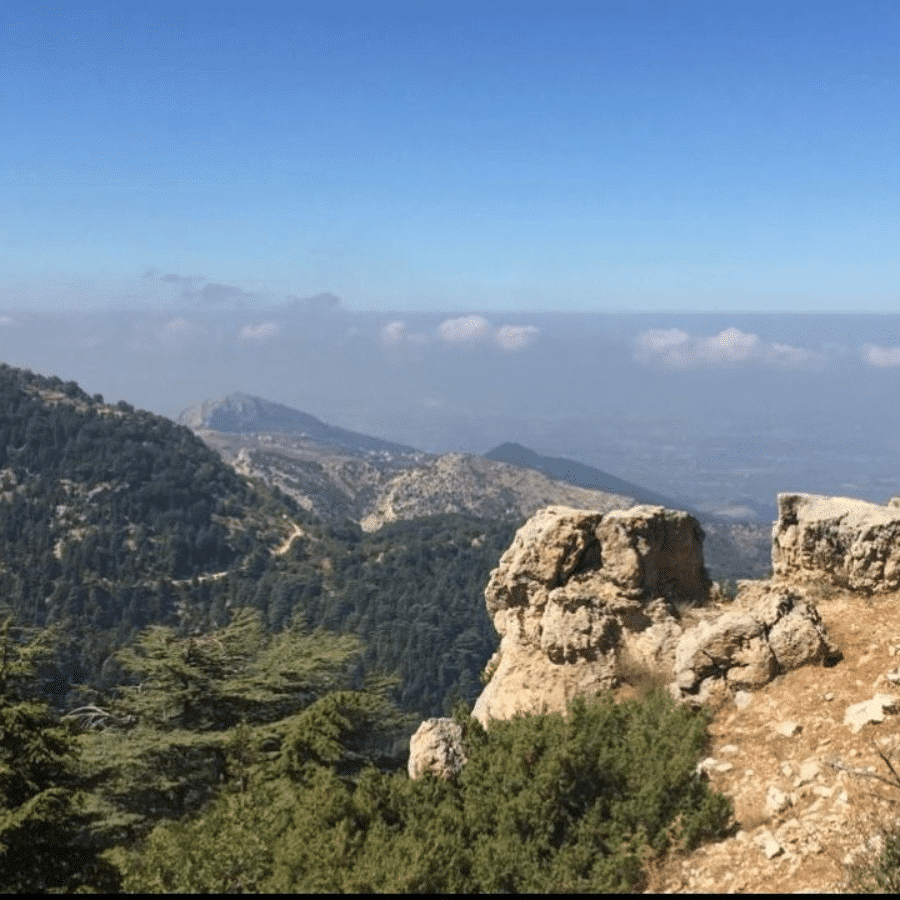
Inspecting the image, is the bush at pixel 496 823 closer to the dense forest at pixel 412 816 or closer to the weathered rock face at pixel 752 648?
the dense forest at pixel 412 816

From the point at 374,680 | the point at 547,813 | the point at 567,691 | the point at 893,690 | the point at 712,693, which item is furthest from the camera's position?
the point at 374,680

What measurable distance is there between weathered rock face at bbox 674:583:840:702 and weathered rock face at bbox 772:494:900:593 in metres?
1.86

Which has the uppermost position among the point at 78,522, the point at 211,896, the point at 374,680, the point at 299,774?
the point at 211,896

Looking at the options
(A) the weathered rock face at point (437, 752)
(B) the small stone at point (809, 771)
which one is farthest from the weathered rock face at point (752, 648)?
(A) the weathered rock face at point (437, 752)

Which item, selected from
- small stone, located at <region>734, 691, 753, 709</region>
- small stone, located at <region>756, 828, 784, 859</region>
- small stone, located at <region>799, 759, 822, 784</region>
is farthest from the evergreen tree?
small stone, located at <region>734, 691, 753, 709</region>

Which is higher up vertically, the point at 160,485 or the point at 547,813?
the point at 547,813

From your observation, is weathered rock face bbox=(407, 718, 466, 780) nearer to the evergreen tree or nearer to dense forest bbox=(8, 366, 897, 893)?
dense forest bbox=(8, 366, 897, 893)

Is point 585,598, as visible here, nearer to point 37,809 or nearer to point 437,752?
point 437,752

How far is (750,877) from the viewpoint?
11.4 meters

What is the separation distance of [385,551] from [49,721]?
138 m

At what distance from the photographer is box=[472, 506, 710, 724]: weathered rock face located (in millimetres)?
18172

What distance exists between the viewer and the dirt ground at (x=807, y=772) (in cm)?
1134

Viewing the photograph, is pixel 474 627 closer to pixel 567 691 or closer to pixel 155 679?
pixel 155 679

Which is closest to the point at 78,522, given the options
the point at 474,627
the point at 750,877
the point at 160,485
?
the point at 160,485
